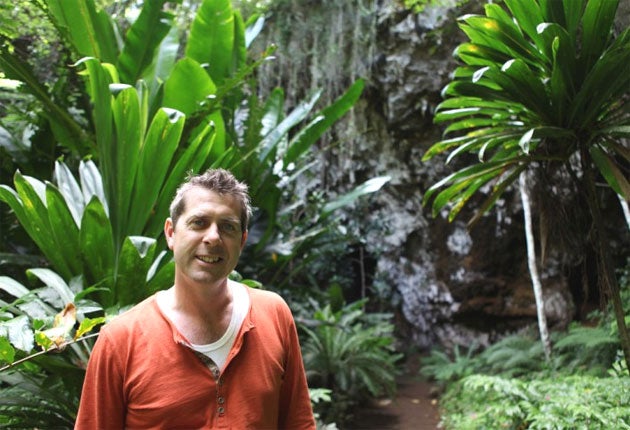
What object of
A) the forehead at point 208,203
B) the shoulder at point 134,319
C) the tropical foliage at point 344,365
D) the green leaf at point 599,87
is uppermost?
the green leaf at point 599,87

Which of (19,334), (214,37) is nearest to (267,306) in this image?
(19,334)

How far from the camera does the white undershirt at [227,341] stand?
1158 mm

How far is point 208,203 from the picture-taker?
3.90 ft

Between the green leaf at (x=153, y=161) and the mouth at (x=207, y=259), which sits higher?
the green leaf at (x=153, y=161)

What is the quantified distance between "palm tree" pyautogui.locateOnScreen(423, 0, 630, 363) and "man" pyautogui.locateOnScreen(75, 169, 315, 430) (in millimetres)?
1481

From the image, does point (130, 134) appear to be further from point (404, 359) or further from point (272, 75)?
point (404, 359)

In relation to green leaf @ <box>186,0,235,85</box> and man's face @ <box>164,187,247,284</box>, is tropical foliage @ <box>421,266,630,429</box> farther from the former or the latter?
green leaf @ <box>186,0,235,85</box>

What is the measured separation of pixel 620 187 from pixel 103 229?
2.37 meters

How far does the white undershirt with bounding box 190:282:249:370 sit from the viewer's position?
3.80 ft

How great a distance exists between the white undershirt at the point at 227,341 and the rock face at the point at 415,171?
181 inches

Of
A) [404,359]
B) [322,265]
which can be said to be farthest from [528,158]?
[404,359]

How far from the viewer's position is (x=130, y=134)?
2.60m

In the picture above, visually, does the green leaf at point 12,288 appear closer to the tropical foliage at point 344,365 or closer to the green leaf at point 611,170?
the green leaf at point 611,170

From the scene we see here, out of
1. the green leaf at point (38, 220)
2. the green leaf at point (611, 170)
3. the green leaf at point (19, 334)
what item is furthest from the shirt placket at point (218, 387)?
the green leaf at point (611, 170)
